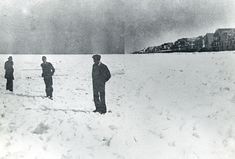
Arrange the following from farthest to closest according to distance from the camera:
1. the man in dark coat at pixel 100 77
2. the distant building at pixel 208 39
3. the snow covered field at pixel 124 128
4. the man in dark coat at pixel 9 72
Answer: the distant building at pixel 208 39 → the man in dark coat at pixel 9 72 → the man in dark coat at pixel 100 77 → the snow covered field at pixel 124 128

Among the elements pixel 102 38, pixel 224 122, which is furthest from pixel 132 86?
pixel 224 122

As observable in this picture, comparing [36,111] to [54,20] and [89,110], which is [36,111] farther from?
[54,20]

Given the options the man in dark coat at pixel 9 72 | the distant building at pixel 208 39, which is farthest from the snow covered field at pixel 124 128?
the distant building at pixel 208 39

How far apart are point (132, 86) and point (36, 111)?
868cm

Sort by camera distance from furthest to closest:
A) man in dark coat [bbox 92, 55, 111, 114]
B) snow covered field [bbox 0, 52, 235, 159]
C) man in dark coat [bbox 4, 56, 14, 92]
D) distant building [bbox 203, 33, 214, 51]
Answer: distant building [bbox 203, 33, 214, 51] → man in dark coat [bbox 4, 56, 14, 92] → man in dark coat [bbox 92, 55, 111, 114] → snow covered field [bbox 0, 52, 235, 159]

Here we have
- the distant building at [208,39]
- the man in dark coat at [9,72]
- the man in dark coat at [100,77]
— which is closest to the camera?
the man in dark coat at [100,77]

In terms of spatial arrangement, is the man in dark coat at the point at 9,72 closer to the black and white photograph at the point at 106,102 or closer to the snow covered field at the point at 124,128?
the black and white photograph at the point at 106,102

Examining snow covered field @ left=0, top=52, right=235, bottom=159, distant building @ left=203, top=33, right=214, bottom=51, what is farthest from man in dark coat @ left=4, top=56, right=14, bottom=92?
distant building @ left=203, top=33, right=214, bottom=51

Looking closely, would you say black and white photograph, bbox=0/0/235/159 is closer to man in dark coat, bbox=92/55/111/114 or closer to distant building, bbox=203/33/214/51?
man in dark coat, bbox=92/55/111/114

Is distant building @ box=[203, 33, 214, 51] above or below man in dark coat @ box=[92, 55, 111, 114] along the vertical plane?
above

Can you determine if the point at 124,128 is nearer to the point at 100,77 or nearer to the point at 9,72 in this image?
the point at 100,77

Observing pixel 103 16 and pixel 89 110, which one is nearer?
pixel 89 110

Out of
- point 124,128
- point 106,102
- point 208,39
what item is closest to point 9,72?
point 106,102

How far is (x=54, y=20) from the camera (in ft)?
36.9
